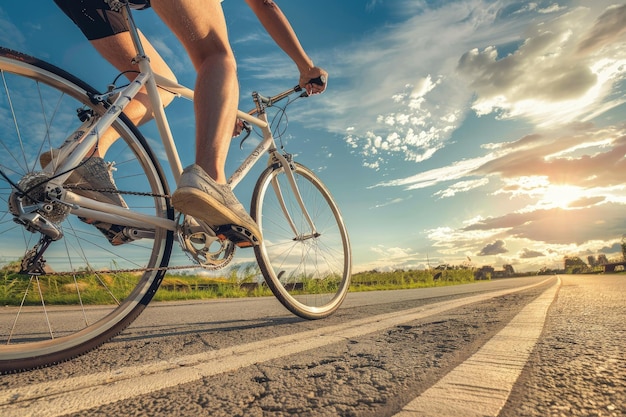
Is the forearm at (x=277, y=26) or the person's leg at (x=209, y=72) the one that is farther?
the forearm at (x=277, y=26)

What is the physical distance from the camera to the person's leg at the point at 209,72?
5.71ft

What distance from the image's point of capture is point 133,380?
1.03 metres

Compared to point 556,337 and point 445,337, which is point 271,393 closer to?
point 445,337

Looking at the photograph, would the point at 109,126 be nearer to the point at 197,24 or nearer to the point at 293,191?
the point at 197,24

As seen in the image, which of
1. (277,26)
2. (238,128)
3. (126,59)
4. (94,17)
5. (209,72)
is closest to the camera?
(209,72)

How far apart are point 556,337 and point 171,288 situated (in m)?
4.99

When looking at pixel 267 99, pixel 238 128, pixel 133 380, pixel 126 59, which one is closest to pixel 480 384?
pixel 133 380

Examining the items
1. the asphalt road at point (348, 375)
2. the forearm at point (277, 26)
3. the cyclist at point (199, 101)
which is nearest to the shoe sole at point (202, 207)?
the cyclist at point (199, 101)

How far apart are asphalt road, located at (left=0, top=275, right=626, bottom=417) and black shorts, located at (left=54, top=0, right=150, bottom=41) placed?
1651mm

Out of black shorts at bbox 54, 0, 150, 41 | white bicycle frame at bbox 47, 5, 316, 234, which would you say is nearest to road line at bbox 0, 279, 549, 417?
white bicycle frame at bbox 47, 5, 316, 234

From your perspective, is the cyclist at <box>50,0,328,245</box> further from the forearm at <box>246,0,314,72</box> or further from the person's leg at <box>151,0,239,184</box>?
the forearm at <box>246,0,314,72</box>

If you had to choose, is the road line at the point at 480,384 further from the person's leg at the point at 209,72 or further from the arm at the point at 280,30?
the arm at the point at 280,30

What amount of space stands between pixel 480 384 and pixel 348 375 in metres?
0.33

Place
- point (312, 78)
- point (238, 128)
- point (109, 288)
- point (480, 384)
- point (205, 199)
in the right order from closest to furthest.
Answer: point (480, 384)
point (205, 199)
point (312, 78)
point (238, 128)
point (109, 288)
